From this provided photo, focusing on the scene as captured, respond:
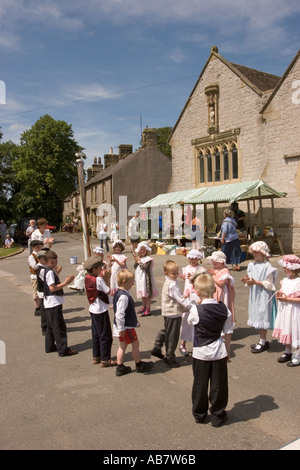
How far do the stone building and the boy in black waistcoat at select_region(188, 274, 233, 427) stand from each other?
13573 millimetres

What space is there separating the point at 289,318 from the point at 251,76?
18065 mm

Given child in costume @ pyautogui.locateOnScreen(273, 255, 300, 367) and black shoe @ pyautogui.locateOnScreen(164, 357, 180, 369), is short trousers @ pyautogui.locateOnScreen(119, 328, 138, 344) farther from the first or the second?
child in costume @ pyautogui.locateOnScreen(273, 255, 300, 367)

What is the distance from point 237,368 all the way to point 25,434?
286 cm

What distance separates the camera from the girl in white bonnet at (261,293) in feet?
18.9

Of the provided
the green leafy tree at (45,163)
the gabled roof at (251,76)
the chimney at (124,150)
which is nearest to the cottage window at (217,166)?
the gabled roof at (251,76)

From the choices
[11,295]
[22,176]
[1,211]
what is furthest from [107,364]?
[22,176]

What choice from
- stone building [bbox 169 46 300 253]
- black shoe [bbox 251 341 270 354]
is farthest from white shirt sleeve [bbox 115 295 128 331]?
stone building [bbox 169 46 300 253]

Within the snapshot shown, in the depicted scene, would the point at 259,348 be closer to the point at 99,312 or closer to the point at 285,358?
the point at 285,358

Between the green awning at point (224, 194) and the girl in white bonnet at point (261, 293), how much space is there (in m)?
10.1

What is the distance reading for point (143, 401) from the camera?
4.41 meters

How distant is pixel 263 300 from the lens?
5.82 metres

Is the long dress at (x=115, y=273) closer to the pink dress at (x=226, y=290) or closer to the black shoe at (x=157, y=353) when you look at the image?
the black shoe at (x=157, y=353)

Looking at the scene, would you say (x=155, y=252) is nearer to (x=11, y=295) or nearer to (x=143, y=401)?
(x=11, y=295)
